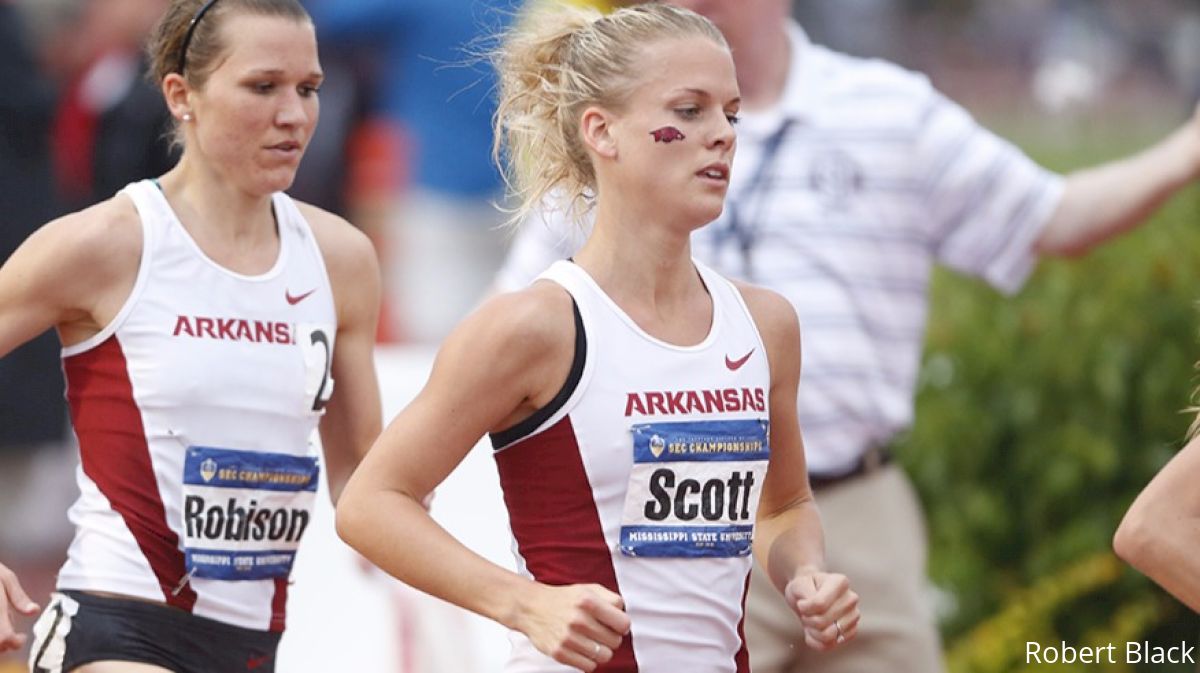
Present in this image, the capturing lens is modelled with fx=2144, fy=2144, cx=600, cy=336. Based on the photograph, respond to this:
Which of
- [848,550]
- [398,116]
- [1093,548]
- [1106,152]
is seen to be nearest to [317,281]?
[848,550]

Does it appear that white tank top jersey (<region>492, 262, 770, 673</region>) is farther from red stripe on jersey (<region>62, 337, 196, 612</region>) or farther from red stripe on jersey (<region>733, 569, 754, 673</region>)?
red stripe on jersey (<region>62, 337, 196, 612</region>)

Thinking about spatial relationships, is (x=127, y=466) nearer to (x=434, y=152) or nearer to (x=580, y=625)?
(x=580, y=625)

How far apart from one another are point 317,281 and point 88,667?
0.98 metres

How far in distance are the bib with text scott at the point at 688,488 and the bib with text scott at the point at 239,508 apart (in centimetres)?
98

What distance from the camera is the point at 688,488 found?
4.09m

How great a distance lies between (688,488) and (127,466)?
51.7 inches

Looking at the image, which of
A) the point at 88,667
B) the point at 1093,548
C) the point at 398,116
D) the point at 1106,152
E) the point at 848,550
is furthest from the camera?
the point at 1106,152

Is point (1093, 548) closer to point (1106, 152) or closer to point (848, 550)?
point (848, 550)

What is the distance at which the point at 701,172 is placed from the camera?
4137 mm

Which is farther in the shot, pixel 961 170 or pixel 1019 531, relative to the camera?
pixel 1019 531

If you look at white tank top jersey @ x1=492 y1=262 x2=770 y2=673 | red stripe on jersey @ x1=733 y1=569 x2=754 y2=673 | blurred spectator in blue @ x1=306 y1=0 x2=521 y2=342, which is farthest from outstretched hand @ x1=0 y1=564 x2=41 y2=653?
blurred spectator in blue @ x1=306 y1=0 x2=521 y2=342

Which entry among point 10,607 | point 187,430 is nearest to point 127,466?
point 187,430

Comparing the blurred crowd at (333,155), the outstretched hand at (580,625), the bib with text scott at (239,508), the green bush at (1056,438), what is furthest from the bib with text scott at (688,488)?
the blurred crowd at (333,155)

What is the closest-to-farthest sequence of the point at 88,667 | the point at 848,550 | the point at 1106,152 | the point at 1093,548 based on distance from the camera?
the point at 88,667, the point at 848,550, the point at 1093,548, the point at 1106,152
